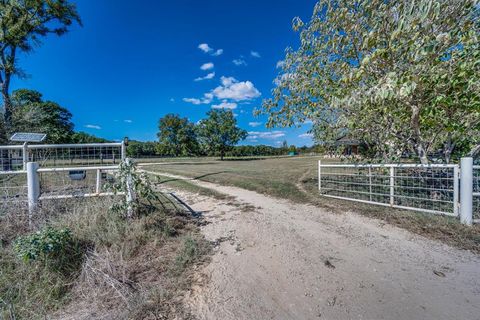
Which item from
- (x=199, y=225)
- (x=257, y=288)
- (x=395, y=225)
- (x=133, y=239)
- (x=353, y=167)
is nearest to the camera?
(x=257, y=288)

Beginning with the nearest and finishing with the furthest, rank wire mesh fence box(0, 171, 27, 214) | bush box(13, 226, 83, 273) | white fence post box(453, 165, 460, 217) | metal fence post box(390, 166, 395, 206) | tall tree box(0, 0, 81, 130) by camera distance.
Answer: bush box(13, 226, 83, 273) → wire mesh fence box(0, 171, 27, 214) → white fence post box(453, 165, 460, 217) → metal fence post box(390, 166, 395, 206) → tall tree box(0, 0, 81, 130)

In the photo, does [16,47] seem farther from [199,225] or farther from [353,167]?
[353,167]

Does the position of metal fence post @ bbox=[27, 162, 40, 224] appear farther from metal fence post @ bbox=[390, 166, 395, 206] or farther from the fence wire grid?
metal fence post @ bbox=[390, 166, 395, 206]

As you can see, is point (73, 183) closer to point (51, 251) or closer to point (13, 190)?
point (13, 190)

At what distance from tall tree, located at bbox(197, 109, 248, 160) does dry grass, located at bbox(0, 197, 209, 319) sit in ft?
103

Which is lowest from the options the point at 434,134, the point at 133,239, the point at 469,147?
the point at 133,239

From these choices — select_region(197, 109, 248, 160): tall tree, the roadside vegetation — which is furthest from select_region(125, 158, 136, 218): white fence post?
select_region(197, 109, 248, 160): tall tree

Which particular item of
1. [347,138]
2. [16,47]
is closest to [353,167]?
[347,138]

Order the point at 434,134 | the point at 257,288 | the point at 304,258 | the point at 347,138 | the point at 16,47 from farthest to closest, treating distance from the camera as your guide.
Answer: the point at 16,47
the point at 347,138
the point at 434,134
the point at 304,258
the point at 257,288

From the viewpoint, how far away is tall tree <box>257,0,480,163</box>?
8.54 feet

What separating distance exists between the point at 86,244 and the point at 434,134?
748 cm

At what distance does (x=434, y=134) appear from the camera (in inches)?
194

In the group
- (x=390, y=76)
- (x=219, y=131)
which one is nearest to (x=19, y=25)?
(x=390, y=76)

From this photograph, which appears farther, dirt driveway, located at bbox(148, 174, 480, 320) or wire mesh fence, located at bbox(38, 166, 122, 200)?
wire mesh fence, located at bbox(38, 166, 122, 200)
